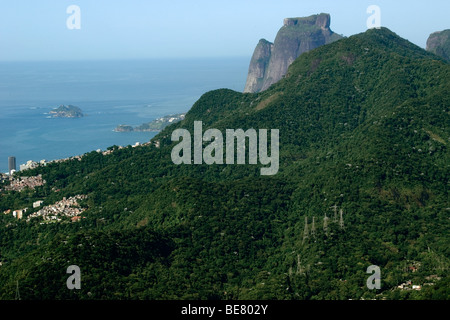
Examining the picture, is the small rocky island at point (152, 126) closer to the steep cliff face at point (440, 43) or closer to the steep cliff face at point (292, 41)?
the steep cliff face at point (292, 41)

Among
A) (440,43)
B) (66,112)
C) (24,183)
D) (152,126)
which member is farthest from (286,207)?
(66,112)

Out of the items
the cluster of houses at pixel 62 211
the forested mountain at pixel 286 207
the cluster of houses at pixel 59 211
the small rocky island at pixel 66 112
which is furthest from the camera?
the small rocky island at pixel 66 112

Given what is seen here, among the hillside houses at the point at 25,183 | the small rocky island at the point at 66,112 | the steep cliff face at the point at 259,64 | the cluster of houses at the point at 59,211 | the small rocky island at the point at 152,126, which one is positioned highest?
the steep cliff face at the point at 259,64

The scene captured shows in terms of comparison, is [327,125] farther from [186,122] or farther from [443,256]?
[443,256]

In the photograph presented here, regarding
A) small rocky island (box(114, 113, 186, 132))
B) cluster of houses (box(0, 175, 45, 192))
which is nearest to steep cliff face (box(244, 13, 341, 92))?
small rocky island (box(114, 113, 186, 132))

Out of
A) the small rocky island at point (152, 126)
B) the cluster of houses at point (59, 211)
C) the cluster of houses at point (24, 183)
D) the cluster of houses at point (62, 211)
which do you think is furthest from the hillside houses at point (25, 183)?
the small rocky island at point (152, 126)
